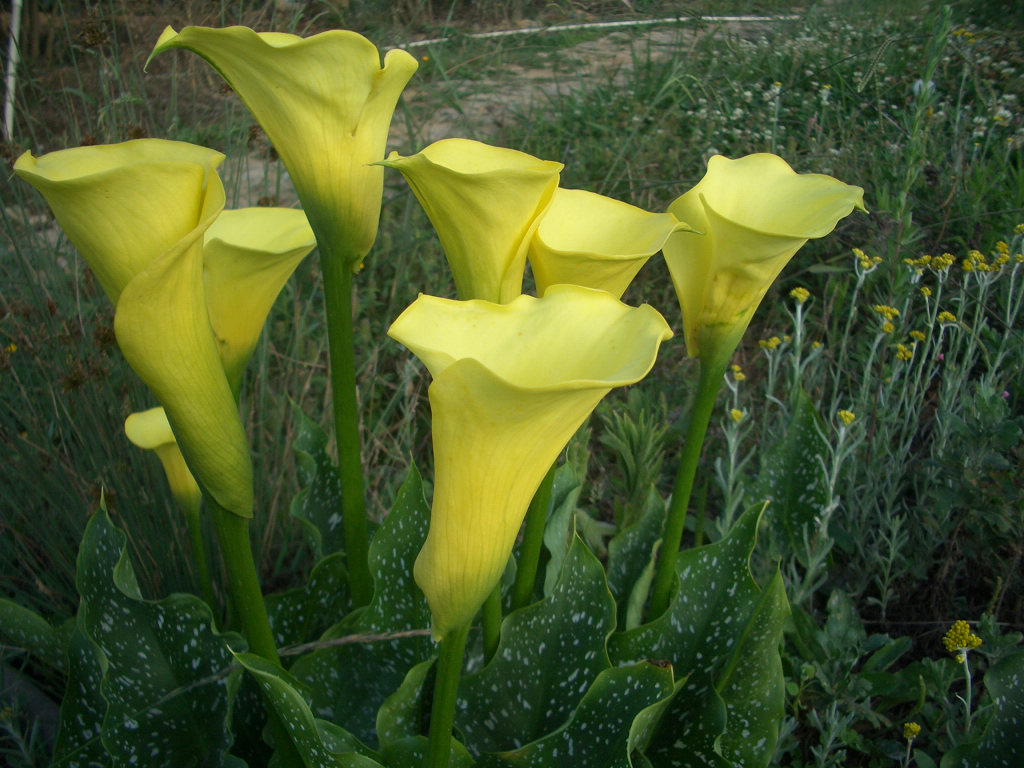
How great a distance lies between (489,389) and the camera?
1.86 ft

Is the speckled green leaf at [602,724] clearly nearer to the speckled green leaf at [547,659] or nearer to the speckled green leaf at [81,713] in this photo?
the speckled green leaf at [547,659]

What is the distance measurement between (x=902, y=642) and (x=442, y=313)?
1051 mm

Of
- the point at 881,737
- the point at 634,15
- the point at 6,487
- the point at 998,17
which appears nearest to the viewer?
the point at 881,737

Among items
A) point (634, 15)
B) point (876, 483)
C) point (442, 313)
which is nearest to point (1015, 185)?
point (876, 483)

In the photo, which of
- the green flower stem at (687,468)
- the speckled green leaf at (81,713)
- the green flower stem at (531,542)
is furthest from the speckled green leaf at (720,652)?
the speckled green leaf at (81,713)

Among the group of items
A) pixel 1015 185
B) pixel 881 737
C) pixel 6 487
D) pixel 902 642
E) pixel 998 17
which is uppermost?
pixel 998 17

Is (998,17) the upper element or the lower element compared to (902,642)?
upper

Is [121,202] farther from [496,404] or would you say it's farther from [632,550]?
[632,550]

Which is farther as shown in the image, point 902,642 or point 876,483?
point 876,483

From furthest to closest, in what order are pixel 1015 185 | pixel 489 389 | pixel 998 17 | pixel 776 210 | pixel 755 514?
pixel 998 17 < pixel 1015 185 < pixel 755 514 < pixel 776 210 < pixel 489 389

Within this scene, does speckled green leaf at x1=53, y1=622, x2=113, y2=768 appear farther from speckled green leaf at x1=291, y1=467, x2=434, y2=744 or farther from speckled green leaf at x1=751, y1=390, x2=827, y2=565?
speckled green leaf at x1=751, y1=390, x2=827, y2=565

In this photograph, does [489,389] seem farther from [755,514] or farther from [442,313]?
[755,514]

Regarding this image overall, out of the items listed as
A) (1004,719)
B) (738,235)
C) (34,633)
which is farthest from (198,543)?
(1004,719)

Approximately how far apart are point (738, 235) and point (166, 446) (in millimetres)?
733
